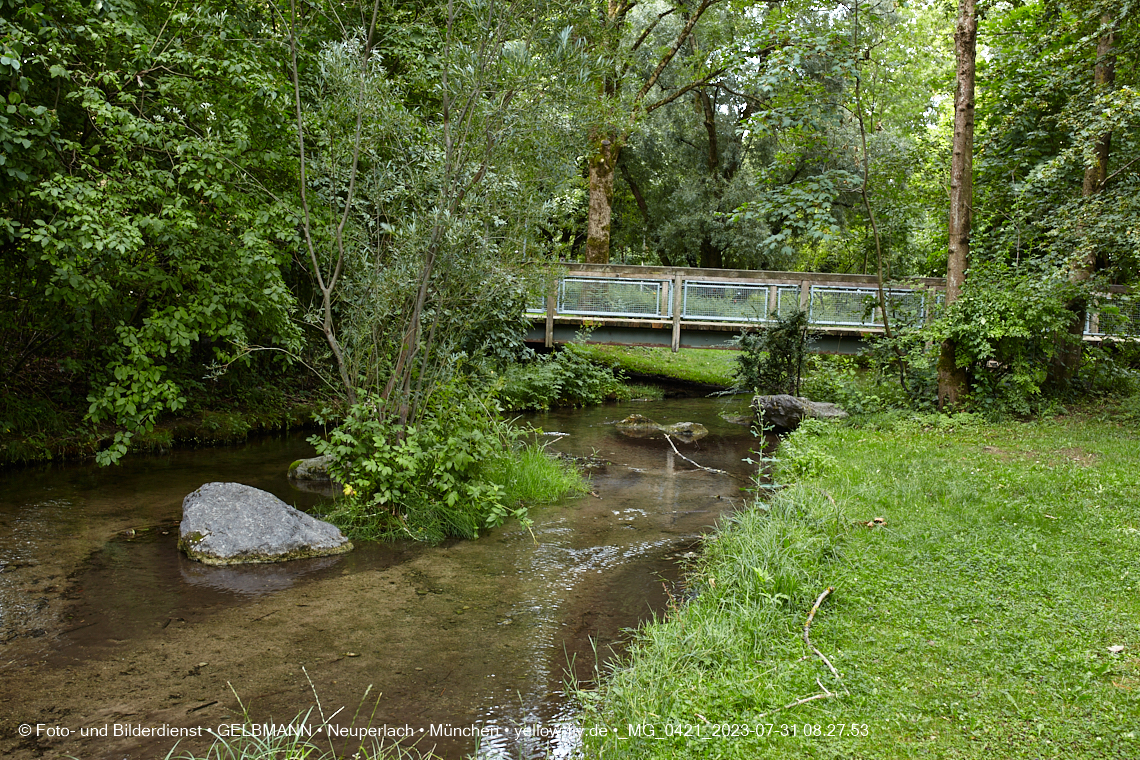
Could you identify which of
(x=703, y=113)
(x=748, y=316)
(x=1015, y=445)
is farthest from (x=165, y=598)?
(x=703, y=113)

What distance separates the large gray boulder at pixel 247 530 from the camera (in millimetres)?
6176

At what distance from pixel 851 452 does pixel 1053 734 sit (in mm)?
5653

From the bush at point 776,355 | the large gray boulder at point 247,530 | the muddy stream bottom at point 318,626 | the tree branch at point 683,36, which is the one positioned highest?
the tree branch at point 683,36

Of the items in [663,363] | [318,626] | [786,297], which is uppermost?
[786,297]

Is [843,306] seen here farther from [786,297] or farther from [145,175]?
[145,175]

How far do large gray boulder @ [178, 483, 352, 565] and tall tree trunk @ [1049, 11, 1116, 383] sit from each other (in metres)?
9.40

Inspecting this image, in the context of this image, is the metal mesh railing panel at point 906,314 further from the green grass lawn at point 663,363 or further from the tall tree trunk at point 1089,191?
the green grass lawn at point 663,363

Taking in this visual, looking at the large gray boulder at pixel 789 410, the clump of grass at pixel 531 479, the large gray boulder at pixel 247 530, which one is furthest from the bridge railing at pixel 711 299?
the large gray boulder at pixel 247 530

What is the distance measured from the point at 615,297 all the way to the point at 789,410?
4767 millimetres

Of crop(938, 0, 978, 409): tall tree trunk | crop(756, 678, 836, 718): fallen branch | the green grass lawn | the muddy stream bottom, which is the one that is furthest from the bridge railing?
crop(756, 678, 836, 718): fallen branch

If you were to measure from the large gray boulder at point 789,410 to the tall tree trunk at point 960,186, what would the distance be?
1586 millimetres

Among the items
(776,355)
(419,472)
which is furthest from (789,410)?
(419,472)

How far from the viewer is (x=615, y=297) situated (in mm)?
15633

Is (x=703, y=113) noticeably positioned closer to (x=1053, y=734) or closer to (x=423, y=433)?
(x=423, y=433)
